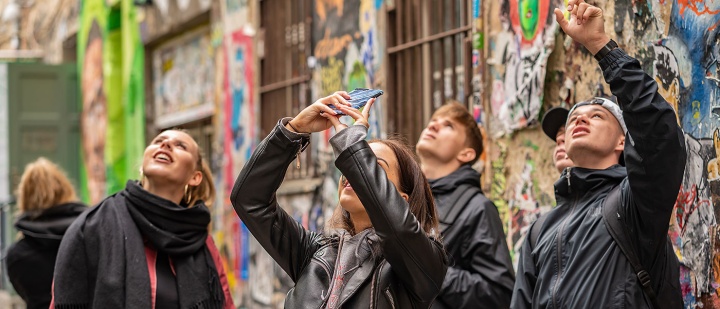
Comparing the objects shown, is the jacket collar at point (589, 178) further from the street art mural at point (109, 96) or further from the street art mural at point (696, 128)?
the street art mural at point (109, 96)

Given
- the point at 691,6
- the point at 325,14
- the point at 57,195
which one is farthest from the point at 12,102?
the point at 691,6

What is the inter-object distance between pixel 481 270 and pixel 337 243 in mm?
1550

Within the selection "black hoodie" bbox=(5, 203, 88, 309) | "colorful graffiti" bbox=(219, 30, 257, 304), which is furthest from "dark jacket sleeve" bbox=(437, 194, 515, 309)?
"colorful graffiti" bbox=(219, 30, 257, 304)

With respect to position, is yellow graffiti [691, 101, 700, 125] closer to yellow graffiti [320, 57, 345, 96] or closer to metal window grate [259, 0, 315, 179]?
yellow graffiti [320, 57, 345, 96]

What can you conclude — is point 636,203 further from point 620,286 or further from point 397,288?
point 397,288

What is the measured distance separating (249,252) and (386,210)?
8528 mm

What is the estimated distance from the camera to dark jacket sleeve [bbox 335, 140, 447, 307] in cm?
338

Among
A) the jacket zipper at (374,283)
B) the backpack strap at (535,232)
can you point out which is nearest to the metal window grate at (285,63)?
the backpack strap at (535,232)

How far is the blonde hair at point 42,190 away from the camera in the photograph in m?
6.94

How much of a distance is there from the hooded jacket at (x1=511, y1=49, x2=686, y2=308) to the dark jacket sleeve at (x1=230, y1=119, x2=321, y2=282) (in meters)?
1.05

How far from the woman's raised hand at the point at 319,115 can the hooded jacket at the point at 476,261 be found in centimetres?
156

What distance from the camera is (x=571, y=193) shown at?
4.45 meters

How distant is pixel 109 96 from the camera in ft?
55.3

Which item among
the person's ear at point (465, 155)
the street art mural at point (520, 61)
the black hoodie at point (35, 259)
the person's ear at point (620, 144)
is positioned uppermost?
the street art mural at point (520, 61)
